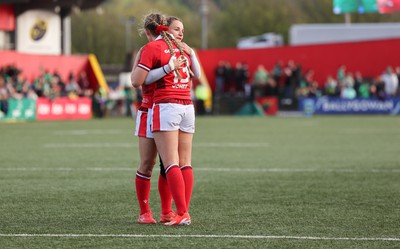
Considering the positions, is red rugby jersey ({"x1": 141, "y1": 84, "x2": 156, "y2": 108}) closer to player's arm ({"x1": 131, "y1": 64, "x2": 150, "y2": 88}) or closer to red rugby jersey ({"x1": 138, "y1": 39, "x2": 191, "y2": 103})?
red rugby jersey ({"x1": 138, "y1": 39, "x2": 191, "y2": 103})

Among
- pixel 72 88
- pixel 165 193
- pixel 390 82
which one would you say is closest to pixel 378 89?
pixel 390 82

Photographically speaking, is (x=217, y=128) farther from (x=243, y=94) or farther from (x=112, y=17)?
(x=112, y=17)

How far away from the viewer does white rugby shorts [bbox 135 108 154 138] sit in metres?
8.55

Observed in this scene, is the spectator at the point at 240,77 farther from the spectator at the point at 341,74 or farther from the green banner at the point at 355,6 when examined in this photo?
the green banner at the point at 355,6

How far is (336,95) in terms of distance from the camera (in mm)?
44344

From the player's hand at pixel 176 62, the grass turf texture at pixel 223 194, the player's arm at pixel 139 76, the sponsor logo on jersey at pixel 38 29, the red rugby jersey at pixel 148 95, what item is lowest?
the grass turf texture at pixel 223 194

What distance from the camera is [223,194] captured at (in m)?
11.3

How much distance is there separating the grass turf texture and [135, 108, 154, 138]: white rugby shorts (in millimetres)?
779

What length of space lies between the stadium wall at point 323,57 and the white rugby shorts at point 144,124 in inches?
1510

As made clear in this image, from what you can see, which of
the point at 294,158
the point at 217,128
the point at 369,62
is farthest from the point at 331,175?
the point at 369,62

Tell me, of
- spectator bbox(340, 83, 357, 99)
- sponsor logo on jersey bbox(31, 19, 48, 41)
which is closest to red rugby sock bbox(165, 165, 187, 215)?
spectator bbox(340, 83, 357, 99)

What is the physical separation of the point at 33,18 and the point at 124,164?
106 feet

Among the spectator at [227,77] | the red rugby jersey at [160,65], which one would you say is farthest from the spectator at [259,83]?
the red rugby jersey at [160,65]

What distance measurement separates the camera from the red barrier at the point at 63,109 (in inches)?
1501
